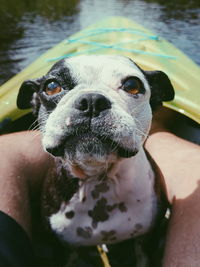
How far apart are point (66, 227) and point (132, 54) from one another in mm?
2105

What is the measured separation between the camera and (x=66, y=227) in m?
1.92

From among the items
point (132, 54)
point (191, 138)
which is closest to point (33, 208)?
point (191, 138)

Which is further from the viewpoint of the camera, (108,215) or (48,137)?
(108,215)

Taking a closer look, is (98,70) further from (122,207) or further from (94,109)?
(122,207)

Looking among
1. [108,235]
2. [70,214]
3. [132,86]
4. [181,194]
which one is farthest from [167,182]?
[132,86]

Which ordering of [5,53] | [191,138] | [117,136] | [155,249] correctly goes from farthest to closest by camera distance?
[5,53]
[191,138]
[155,249]
[117,136]

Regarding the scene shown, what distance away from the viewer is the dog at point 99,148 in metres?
1.50

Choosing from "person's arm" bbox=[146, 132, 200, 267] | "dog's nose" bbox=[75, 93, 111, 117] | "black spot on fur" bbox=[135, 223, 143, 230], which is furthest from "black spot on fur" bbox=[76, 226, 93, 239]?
"dog's nose" bbox=[75, 93, 111, 117]

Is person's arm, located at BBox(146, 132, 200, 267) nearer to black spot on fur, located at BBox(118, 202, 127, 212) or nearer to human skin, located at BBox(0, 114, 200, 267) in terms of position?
human skin, located at BBox(0, 114, 200, 267)

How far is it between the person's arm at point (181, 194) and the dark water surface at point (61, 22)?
392 centimetres

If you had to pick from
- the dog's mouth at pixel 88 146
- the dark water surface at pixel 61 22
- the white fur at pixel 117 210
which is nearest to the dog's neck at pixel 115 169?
the white fur at pixel 117 210

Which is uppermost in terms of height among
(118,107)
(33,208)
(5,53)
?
(118,107)

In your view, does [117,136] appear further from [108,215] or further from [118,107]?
[108,215]

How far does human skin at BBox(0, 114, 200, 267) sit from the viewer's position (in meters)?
1.74
